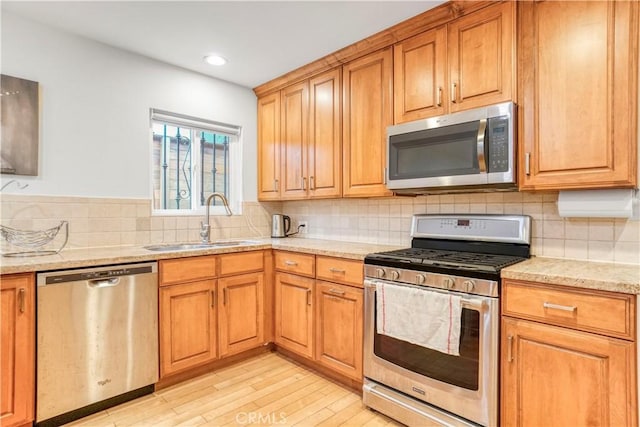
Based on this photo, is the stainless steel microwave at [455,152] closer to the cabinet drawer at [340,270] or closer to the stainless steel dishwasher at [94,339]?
the cabinet drawer at [340,270]

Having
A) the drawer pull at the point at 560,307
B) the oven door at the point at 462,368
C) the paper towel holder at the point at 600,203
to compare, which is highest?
the paper towel holder at the point at 600,203

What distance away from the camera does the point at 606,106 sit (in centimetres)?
157

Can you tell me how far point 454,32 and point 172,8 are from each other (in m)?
1.67

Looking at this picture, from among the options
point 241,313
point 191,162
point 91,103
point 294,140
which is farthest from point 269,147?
point 241,313

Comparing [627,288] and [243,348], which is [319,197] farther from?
[627,288]

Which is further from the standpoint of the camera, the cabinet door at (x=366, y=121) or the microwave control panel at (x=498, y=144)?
the cabinet door at (x=366, y=121)

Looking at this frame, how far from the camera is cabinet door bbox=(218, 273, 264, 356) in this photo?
2541 millimetres

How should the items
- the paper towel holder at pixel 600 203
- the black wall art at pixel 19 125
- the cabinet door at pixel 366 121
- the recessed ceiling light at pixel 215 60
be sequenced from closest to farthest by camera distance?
the paper towel holder at pixel 600 203 → the black wall art at pixel 19 125 → the cabinet door at pixel 366 121 → the recessed ceiling light at pixel 215 60

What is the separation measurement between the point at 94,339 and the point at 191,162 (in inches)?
64.1

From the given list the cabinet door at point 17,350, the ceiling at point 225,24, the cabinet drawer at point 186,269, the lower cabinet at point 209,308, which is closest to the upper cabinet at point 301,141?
the ceiling at point 225,24

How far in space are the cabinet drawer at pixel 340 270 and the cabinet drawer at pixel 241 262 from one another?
Result: 55 cm

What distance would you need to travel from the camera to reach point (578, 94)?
1.63m

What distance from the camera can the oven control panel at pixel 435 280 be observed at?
162cm

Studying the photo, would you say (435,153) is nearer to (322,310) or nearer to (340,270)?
(340,270)
